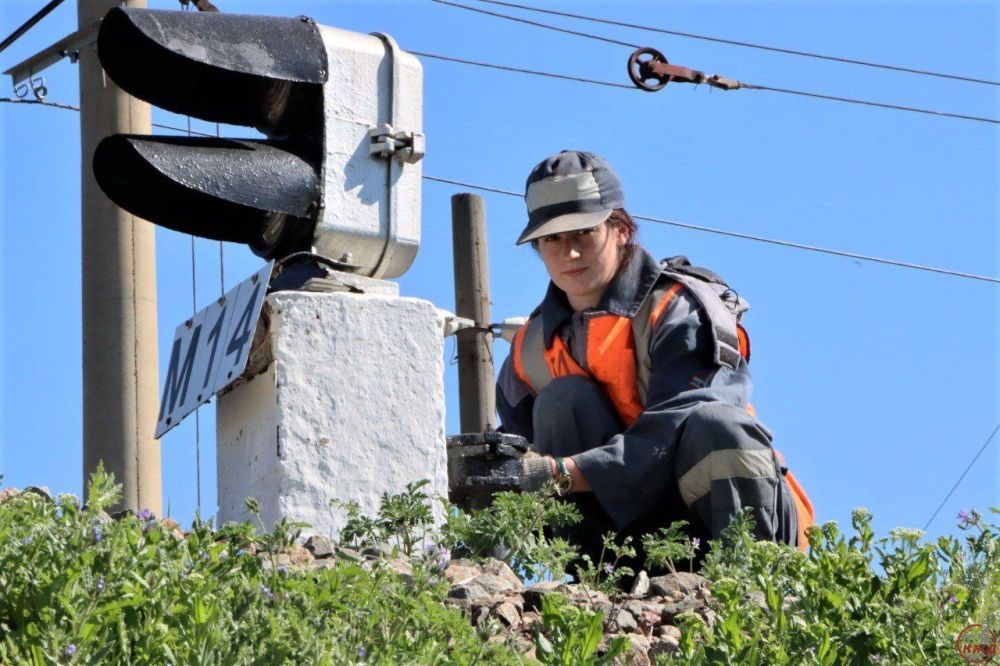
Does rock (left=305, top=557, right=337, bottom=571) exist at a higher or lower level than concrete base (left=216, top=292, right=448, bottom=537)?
lower

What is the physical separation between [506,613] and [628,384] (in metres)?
2.08

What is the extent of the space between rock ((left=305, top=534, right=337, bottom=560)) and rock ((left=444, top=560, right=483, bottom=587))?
1.13ft

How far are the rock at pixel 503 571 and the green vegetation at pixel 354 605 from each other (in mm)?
459

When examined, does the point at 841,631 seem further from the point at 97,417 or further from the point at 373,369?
the point at 97,417

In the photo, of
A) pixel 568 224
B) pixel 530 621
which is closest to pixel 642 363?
pixel 568 224

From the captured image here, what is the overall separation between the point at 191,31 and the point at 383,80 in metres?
0.70

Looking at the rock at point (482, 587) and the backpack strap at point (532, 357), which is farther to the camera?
the backpack strap at point (532, 357)

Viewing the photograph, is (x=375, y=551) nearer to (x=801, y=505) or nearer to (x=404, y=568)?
(x=404, y=568)

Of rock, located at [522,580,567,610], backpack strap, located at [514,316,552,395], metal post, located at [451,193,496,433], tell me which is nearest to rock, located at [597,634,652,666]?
rock, located at [522,580,567,610]

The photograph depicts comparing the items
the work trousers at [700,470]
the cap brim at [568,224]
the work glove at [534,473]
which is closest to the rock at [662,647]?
the work trousers at [700,470]

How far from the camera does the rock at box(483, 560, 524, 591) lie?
4.39 metres

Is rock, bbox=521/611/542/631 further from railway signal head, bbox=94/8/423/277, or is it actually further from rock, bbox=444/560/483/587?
railway signal head, bbox=94/8/423/277

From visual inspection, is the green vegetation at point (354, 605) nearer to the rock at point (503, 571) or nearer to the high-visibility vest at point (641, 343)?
the rock at point (503, 571)

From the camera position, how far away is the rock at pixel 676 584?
15.0 ft
